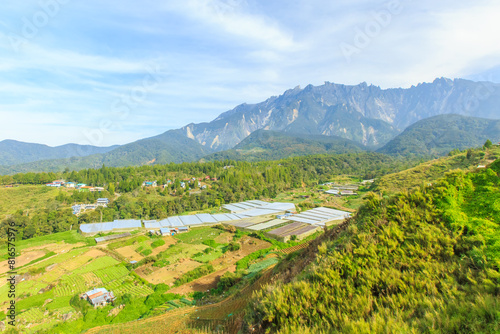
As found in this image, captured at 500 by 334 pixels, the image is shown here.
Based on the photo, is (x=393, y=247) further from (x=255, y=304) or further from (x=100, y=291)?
(x=100, y=291)

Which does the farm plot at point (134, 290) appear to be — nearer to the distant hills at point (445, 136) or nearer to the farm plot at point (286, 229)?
the farm plot at point (286, 229)

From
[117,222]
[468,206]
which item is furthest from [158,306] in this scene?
[117,222]

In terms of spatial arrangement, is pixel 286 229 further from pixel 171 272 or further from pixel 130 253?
pixel 130 253

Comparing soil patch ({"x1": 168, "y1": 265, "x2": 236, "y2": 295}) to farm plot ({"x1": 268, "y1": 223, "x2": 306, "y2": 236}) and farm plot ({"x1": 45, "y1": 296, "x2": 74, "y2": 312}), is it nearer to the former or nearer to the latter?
farm plot ({"x1": 45, "y1": 296, "x2": 74, "y2": 312})

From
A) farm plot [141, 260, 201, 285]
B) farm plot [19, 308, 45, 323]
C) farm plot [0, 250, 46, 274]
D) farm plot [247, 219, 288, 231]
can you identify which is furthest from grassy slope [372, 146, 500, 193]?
farm plot [0, 250, 46, 274]

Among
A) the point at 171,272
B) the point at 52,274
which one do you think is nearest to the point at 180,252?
the point at 171,272

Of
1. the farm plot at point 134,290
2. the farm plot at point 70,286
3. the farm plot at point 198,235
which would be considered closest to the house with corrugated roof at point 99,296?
the farm plot at point 134,290

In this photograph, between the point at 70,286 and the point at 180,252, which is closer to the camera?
the point at 70,286
